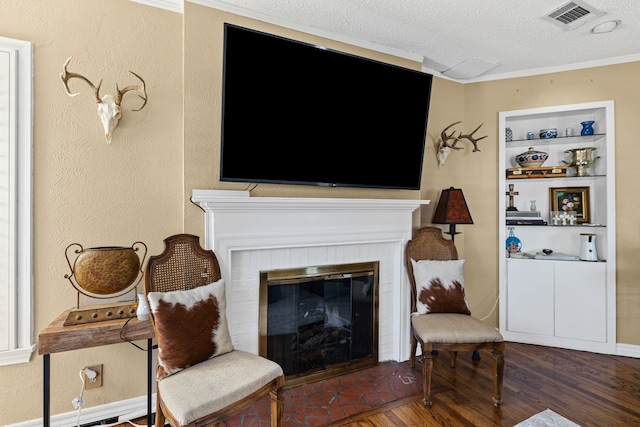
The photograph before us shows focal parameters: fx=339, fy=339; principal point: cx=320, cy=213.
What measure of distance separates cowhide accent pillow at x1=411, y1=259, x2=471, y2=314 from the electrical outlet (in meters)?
2.13

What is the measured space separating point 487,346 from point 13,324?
2.73m

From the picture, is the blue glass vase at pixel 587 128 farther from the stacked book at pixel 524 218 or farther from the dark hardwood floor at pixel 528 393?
the dark hardwood floor at pixel 528 393

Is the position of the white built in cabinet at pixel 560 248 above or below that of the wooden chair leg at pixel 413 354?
above

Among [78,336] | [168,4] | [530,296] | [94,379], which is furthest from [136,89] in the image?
[530,296]

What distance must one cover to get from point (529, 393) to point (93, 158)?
316 cm

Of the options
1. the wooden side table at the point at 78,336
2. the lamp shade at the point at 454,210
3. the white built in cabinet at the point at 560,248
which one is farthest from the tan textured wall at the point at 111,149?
the white built in cabinet at the point at 560,248

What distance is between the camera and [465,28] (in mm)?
2406

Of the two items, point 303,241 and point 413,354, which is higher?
point 303,241

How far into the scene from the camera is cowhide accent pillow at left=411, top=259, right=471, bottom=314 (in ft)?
8.30

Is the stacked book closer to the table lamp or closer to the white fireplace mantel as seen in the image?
the table lamp

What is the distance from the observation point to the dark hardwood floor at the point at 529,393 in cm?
203

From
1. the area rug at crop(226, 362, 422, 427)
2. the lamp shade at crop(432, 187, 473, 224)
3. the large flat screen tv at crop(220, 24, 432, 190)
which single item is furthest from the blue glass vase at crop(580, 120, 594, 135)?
the area rug at crop(226, 362, 422, 427)

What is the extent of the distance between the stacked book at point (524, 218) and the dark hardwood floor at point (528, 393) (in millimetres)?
1153

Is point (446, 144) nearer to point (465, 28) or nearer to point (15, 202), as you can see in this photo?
point (465, 28)
